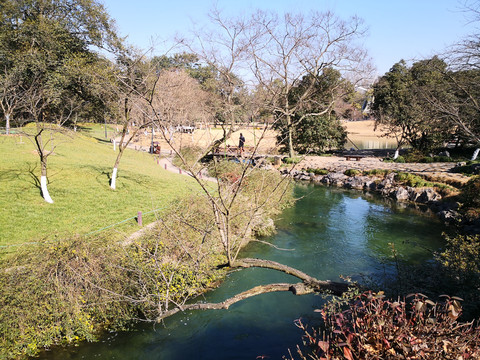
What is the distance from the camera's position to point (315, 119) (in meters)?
33.1

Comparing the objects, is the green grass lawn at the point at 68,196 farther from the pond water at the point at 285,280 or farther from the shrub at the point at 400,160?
the shrub at the point at 400,160

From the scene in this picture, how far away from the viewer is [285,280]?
1023cm

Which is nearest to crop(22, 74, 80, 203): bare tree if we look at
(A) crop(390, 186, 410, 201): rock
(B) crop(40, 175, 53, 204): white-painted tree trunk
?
(B) crop(40, 175, 53, 204): white-painted tree trunk

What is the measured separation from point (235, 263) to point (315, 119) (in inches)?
1177

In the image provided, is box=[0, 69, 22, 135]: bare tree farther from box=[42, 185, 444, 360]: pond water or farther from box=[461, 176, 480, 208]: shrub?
box=[461, 176, 480, 208]: shrub

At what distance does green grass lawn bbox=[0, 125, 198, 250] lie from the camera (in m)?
10.6

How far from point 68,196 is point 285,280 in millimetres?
9432

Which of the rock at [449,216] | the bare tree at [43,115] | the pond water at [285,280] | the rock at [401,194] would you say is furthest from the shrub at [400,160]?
the bare tree at [43,115]

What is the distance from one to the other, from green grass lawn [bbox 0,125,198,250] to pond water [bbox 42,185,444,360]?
331 centimetres

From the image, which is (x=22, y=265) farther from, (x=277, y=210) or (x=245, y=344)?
(x=277, y=210)

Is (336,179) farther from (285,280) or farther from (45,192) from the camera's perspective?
(45,192)

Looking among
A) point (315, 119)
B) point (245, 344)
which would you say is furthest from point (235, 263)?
point (315, 119)

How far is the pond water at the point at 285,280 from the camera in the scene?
729 centimetres

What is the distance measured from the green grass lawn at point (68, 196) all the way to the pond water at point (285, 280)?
3.31 m
